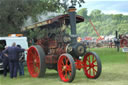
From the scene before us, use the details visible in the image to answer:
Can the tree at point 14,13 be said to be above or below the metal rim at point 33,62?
above

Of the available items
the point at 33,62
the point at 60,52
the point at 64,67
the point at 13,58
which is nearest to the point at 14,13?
the point at 33,62

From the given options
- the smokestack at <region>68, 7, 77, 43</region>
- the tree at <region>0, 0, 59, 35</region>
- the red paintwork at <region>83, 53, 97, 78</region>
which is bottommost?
the red paintwork at <region>83, 53, 97, 78</region>

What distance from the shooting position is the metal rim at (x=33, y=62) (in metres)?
8.56

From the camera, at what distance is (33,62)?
29.4 feet

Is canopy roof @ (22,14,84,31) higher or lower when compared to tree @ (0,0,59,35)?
lower

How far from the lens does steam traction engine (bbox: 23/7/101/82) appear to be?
7.43 meters

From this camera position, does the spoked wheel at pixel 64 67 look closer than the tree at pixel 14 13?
Yes

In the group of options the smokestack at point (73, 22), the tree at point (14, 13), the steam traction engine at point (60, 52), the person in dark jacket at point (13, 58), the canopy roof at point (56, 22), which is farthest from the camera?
the tree at point (14, 13)

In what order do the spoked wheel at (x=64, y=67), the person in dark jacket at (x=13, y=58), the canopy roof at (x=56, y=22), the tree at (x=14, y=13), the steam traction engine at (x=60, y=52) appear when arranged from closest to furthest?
the spoked wheel at (x=64, y=67), the steam traction engine at (x=60, y=52), the canopy roof at (x=56, y=22), the person in dark jacket at (x=13, y=58), the tree at (x=14, y=13)

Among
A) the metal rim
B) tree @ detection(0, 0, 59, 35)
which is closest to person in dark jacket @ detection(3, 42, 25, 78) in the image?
the metal rim

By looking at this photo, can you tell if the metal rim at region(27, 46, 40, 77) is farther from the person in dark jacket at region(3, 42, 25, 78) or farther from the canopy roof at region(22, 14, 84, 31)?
the canopy roof at region(22, 14, 84, 31)

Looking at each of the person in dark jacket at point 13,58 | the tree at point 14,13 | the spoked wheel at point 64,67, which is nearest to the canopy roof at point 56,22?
the person in dark jacket at point 13,58

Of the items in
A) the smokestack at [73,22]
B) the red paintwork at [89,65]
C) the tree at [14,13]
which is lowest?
the red paintwork at [89,65]

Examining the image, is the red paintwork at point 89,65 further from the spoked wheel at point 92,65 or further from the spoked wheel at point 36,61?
the spoked wheel at point 36,61
